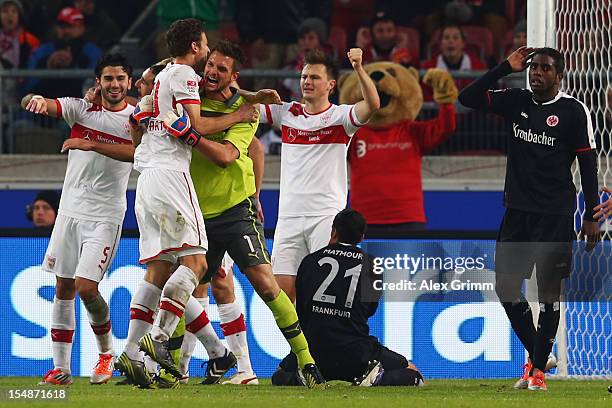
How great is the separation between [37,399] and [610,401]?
128 inches

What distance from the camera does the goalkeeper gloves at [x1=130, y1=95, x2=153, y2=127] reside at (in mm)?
8992

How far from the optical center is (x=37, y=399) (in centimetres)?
828

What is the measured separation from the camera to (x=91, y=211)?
33.6 ft

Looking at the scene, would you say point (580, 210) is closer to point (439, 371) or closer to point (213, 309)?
point (439, 371)

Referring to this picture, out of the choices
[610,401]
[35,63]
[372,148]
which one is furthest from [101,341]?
[35,63]

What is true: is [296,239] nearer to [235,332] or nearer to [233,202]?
[235,332]

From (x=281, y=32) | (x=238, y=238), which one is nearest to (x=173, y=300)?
(x=238, y=238)

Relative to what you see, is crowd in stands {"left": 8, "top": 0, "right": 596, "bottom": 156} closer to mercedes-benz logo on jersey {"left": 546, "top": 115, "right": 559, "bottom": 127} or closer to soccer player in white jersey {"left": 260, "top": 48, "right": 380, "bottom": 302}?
soccer player in white jersey {"left": 260, "top": 48, "right": 380, "bottom": 302}

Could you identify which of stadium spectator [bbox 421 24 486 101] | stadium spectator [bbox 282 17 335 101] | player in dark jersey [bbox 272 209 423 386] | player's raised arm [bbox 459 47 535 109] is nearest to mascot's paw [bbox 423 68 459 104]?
player's raised arm [bbox 459 47 535 109]

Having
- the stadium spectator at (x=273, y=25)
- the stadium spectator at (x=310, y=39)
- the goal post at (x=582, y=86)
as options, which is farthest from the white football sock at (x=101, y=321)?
the stadium spectator at (x=273, y=25)

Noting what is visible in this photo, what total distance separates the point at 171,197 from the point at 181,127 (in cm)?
43

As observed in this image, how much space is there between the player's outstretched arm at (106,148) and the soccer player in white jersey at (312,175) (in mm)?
1170

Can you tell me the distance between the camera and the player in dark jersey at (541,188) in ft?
30.6

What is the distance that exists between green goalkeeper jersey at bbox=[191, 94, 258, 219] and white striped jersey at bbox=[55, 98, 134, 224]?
3.61 feet
